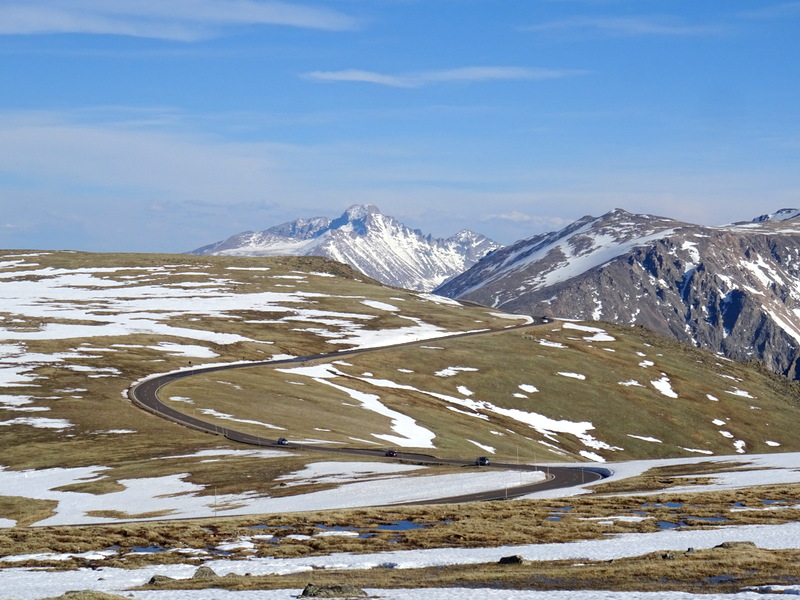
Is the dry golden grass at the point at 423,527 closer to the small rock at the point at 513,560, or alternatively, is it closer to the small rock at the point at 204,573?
the small rock at the point at 204,573

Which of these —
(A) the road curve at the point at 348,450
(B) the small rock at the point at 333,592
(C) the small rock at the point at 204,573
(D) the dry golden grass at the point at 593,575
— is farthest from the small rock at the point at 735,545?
(A) the road curve at the point at 348,450

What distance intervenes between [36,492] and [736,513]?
55646 mm

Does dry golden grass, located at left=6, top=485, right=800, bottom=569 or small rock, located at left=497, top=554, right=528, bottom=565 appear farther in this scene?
dry golden grass, located at left=6, top=485, right=800, bottom=569

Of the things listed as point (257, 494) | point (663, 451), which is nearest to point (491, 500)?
point (257, 494)

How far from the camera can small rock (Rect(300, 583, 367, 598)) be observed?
108 ft

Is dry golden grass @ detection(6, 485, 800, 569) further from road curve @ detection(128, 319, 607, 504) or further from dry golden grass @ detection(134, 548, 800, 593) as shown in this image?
road curve @ detection(128, 319, 607, 504)

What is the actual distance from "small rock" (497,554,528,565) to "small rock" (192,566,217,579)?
13020 millimetres

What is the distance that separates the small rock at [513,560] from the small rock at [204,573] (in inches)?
513

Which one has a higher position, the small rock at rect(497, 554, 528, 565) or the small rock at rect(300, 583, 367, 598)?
the small rock at rect(300, 583, 367, 598)

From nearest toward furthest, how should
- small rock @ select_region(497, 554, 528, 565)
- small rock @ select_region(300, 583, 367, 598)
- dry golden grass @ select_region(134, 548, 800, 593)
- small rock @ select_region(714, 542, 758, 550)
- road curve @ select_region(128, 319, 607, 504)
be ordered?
small rock @ select_region(300, 583, 367, 598) < dry golden grass @ select_region(134, 548, 800, 593) < small rock @ select_region(497, 554, 528, 565) < small rock @ select_region(714, 542, 758, 550) < road curve @ select_region(128, 319, 607, 504)

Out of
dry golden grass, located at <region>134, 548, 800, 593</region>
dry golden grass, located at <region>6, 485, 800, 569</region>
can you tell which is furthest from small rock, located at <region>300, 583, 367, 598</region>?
dry golden grass, located at <region>6, 485, 800, 569</region>

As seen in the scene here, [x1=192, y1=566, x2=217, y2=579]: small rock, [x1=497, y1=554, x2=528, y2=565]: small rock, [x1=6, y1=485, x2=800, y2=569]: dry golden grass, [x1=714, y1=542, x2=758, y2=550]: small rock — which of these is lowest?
[x1=6, y1=485, x2=800, y2=569]: dry golden grass

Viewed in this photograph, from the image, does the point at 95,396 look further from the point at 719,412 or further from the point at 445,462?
the point at 719,412

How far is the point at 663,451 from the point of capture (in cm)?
14988
